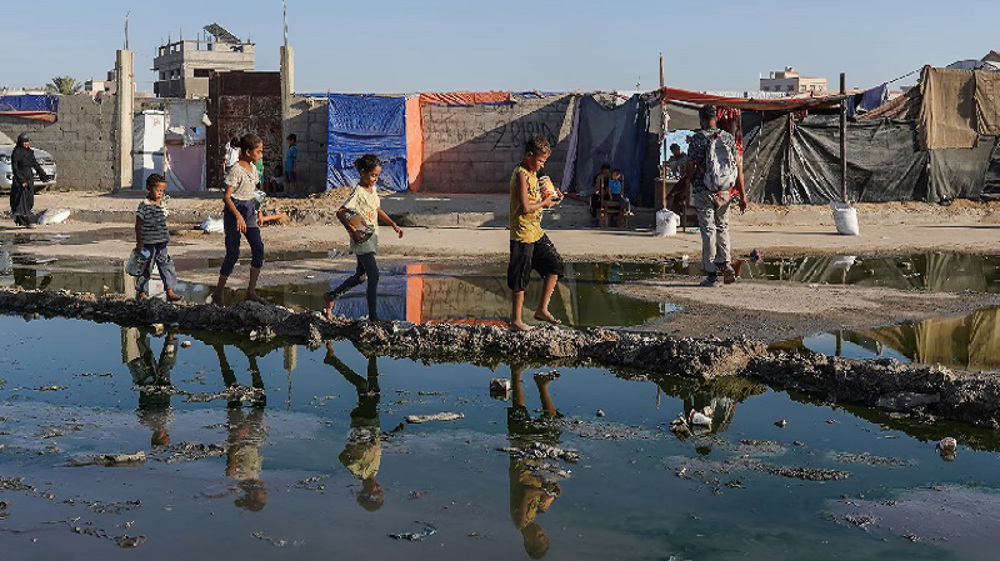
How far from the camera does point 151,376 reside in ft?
25.7

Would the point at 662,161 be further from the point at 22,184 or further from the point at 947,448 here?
the point at 947,448

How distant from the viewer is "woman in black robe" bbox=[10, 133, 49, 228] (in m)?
19.4

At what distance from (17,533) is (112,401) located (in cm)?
242

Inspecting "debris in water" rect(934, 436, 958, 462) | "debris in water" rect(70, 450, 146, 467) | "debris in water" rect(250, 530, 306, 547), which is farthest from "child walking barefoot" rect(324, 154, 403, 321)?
"debris in water" rect(250, 530, 306, 547)

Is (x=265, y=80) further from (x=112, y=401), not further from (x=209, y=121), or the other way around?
(x=112, y=401)

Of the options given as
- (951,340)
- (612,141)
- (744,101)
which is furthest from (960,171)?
(951,340)

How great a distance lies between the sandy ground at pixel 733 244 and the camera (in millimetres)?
10094

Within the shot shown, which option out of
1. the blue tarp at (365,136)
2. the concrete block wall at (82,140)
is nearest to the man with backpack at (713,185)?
the blue tarp at (365,136)

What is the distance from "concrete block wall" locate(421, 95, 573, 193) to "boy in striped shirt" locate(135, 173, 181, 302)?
52.2ft

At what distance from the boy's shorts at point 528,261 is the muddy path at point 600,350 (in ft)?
1.87

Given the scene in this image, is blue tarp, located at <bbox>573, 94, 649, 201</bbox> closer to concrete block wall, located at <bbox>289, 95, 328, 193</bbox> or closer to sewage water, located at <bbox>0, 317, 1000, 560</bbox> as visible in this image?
concrete block wall, located at <bbox>289, 95, 328, 193</bbox>

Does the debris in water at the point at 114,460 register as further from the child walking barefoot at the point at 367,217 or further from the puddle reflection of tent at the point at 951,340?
the puddle reflection of tent at the point at 951,340

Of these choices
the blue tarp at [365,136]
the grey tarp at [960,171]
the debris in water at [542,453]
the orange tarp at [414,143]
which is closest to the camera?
the debris in water at [542,453]

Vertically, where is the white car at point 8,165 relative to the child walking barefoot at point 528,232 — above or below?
above
